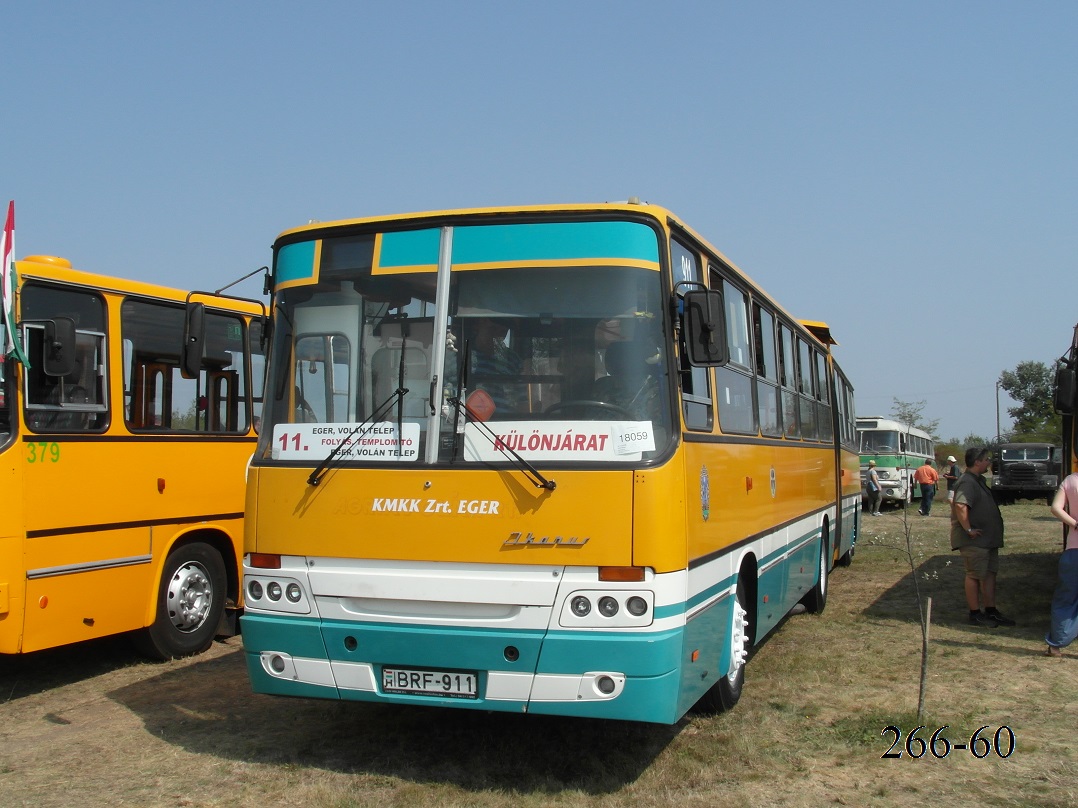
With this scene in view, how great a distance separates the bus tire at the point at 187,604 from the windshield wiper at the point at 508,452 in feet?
14.8

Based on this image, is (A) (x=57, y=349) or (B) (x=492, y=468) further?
(A) (x=57, y=349)

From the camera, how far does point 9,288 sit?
738 cm

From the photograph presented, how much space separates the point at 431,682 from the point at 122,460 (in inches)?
161

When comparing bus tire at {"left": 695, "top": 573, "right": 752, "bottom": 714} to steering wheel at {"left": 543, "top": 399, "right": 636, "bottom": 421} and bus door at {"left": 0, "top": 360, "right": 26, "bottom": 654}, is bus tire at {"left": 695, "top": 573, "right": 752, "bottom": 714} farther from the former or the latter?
bus door at {"left": 0, "top": 360, "right": 26, "bottom": 654}

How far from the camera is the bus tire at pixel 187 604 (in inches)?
349

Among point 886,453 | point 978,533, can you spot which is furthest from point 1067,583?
point 886,453

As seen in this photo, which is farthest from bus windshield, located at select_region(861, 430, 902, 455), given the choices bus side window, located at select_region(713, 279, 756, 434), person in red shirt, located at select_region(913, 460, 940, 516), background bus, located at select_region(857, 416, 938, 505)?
bus side window, located at select_region(713, 279, 756, 434)

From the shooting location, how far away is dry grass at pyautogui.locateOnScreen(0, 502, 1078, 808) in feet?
18.1

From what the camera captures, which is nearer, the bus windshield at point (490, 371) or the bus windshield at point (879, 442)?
the bus windshield at point (490, 371)

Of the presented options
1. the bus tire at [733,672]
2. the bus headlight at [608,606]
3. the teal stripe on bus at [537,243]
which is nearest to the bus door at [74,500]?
the teal stripe on bus at [537,243]

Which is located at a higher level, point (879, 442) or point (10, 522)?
point (879, 442)

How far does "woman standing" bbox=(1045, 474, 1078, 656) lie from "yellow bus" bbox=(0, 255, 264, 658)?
693 cm

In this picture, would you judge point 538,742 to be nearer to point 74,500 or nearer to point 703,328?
point 703,328

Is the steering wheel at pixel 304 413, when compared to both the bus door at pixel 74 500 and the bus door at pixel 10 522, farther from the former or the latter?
the bus door at pixel 10 522
